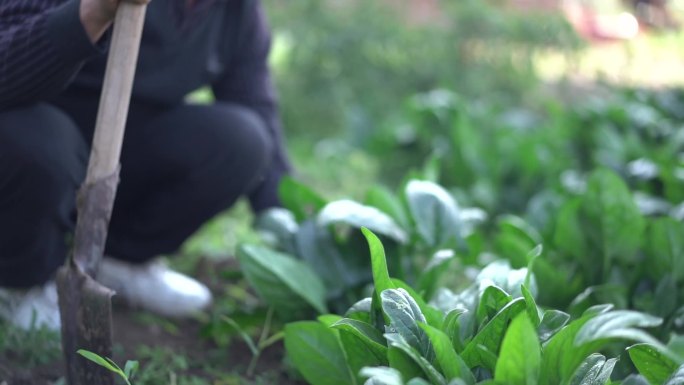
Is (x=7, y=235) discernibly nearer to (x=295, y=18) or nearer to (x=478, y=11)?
(x=295, y=18)

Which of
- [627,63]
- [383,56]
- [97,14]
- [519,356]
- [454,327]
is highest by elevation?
[97,14]

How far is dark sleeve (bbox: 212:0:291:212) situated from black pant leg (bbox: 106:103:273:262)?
0.13 meters

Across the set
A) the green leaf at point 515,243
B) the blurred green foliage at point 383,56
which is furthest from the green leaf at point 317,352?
the blurred green foliage at point 383,56

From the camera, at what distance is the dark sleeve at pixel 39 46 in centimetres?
180

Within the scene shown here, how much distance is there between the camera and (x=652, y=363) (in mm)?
1647

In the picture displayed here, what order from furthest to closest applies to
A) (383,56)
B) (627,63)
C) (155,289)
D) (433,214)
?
(627,63) → (383,56) → (155,289) → (433,214)

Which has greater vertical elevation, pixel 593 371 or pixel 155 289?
pixel 593 371

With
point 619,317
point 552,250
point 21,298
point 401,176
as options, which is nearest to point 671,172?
point 552,250

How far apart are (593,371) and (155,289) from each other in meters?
1.37

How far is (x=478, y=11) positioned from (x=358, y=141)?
3.51 feet

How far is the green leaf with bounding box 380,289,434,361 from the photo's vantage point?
5.30ft

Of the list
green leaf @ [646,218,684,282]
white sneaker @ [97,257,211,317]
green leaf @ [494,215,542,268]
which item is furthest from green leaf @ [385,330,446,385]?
white sneaker @ [97,257,211,317]

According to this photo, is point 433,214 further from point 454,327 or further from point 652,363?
point 652,363

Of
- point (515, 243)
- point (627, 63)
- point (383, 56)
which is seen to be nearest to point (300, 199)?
point (515, 243)
